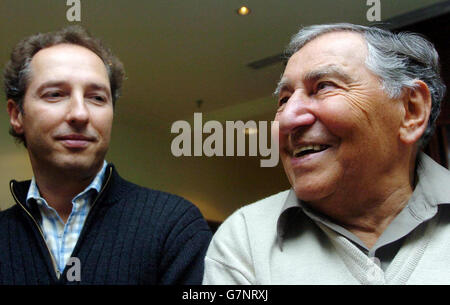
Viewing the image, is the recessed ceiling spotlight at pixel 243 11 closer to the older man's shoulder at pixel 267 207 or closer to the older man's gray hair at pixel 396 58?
the older man's gray hair at pixel 396 58

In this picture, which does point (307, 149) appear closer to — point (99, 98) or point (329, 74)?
point (329, 74)

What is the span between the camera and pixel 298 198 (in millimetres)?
1024

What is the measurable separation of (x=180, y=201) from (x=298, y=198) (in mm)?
388

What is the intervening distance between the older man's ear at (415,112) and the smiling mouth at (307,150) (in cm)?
21

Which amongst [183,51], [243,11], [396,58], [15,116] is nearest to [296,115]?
[396,58]

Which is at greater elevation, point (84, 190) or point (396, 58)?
point (396, 58)

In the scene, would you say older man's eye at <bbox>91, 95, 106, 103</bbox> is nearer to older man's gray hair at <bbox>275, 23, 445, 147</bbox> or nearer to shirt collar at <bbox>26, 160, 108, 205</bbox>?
shirt collar at <bbox>26, 160, 108, 205</bbox>

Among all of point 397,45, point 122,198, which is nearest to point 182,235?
point 122,198

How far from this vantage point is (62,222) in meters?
1.17

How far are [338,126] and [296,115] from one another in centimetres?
11
